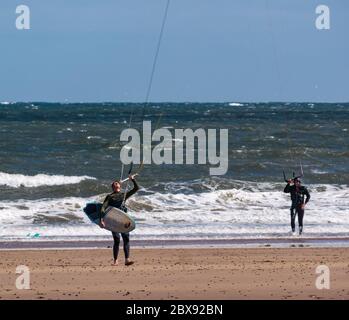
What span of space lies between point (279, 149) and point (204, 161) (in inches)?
254

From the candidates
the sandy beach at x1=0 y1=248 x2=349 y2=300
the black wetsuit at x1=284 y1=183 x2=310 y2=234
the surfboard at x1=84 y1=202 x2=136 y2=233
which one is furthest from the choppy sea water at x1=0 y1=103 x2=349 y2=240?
the surfboard at x1=84 y1=202 x2=136 y2=233

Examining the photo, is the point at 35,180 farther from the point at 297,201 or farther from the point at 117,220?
the point at 117,220

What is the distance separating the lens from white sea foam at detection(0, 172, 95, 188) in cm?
2978

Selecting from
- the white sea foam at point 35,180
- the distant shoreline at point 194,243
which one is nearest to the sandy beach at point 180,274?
the distant shoreline at point 194,243

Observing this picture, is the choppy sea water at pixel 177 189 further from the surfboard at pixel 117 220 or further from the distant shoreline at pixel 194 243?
the surfboard at pixel 117 220

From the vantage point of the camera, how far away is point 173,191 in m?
28.0

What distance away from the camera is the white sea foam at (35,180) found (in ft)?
97.7

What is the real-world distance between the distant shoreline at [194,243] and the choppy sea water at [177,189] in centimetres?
63

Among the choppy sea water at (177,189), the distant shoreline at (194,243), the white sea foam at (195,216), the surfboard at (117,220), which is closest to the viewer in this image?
the surfboard at (117,220)

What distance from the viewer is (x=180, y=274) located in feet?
45.4

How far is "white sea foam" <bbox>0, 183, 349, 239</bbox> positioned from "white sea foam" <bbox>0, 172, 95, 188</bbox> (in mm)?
3895
